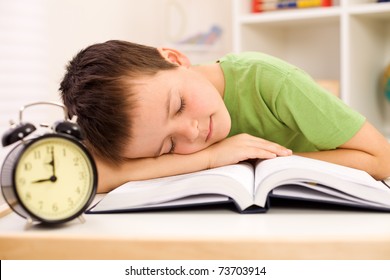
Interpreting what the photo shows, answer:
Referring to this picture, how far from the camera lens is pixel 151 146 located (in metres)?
1.11

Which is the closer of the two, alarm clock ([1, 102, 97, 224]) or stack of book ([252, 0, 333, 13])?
alarm clock ([1, 102, 97, 224])

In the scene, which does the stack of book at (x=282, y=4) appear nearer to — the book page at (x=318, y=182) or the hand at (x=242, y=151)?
the hand at (x=242, y=151)

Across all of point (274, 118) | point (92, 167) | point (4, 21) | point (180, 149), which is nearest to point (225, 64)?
point (274, 118)

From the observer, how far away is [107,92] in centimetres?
105

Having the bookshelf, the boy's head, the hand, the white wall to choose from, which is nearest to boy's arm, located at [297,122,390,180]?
the hand

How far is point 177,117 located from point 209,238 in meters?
0.45

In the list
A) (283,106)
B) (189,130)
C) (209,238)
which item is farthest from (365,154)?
(209,238)

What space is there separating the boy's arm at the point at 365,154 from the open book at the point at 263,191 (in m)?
0.28

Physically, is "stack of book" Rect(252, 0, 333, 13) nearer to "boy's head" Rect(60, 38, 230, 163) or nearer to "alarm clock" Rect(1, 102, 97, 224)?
"boy's head" Rect(60, 38, 230, 163)

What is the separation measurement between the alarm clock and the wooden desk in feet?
0.09

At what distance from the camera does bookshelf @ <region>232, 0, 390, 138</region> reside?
90.0 inches

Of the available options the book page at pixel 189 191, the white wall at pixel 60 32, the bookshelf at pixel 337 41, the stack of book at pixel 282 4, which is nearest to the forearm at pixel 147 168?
the book page at pixel 189 191

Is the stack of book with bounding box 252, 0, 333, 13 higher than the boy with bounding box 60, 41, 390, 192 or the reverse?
higher

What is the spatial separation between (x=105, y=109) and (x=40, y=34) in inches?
49.3
